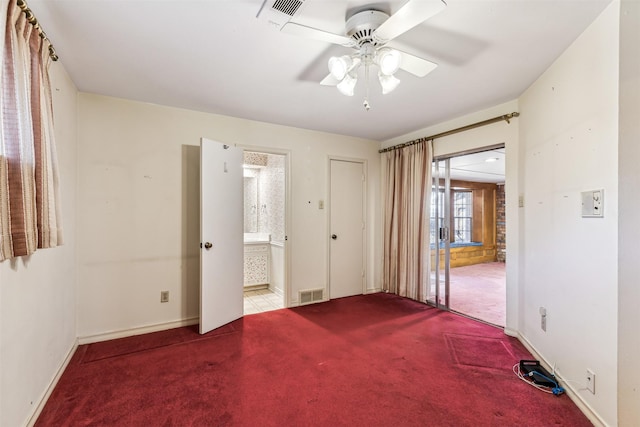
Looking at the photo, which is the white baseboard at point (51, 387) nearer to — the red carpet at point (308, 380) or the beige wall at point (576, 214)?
the red carpet at point (308, 380)

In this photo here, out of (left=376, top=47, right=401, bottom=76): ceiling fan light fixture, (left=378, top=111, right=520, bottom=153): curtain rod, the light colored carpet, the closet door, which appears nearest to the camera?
(left=376, top=47, right=401, bottom=76): ceiling fan light fixture

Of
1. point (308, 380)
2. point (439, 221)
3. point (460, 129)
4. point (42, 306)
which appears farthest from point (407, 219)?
point (42, 306)

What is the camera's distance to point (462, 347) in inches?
102

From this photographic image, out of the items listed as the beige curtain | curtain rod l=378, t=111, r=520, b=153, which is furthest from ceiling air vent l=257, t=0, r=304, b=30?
the beige curtain

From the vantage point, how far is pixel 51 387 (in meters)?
1.94

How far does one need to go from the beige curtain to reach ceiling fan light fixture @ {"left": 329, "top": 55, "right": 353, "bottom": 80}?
238 centimetres

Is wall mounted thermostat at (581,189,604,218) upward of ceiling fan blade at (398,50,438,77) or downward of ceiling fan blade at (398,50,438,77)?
downward

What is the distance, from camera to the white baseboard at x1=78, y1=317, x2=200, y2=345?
267 centimetres

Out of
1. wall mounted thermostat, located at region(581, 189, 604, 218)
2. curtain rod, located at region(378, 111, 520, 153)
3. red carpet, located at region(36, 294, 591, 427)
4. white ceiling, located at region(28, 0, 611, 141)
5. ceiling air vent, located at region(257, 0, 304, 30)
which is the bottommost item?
red carpet, located at region(36, 294, 591, 427)

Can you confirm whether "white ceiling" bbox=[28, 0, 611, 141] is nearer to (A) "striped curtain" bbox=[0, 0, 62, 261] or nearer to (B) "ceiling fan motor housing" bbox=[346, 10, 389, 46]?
(B) "ceiling fan motor housing" bbox=[346, 10, 389, 46]

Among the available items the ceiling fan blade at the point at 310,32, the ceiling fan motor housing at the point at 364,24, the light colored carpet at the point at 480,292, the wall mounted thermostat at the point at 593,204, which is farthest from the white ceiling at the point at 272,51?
the light colored carpet at the point at 480,292

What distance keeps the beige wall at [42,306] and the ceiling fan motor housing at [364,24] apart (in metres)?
1.62

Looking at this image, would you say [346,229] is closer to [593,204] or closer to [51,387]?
[593,204]

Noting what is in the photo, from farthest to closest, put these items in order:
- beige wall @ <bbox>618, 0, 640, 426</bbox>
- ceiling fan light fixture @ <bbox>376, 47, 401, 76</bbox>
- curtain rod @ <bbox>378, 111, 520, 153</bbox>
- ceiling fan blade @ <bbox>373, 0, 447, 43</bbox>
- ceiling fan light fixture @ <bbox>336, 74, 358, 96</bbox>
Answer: curtain rod @ <bbox>378, 111, 520, 153</bbox>
ceiling fan light fixture @ <bbox>336, 74, 358, 96</bbox>
ceiling fan light fixture @ <bbox>376, 47, 401, 76</bbox>
beige wall @ <bbox>618, 0, 640, 426</bbox>
ceiling fan blade @ <bbox>373, 0, 447, 43</bbox>
